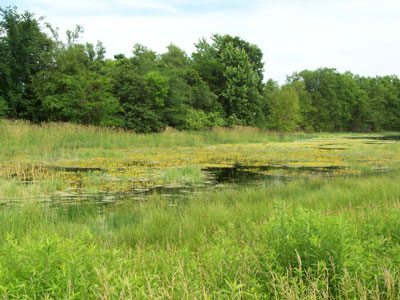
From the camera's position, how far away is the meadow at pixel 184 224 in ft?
7.21

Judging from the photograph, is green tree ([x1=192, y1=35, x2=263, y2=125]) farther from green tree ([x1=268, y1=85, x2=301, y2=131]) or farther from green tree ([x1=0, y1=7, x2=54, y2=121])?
green tree ([x1=0, y1=7, x2=54, y2=121])

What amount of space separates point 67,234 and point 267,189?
538 centimetres

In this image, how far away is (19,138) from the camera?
17.1 m

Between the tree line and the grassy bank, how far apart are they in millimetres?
21329

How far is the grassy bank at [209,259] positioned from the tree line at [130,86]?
2133 centimetres

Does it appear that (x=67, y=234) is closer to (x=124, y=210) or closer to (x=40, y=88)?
(x=124, y=210)

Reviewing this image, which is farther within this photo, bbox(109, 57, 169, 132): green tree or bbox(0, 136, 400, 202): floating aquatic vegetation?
bbox(109, 57, 169, 132): green tree

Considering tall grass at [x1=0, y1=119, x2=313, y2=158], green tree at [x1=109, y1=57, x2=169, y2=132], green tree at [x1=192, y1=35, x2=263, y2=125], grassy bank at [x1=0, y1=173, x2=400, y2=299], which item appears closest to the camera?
grassy bank at [x1=0, y1=173, x2=400, y2=299]

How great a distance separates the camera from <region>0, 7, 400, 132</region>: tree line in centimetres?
2642

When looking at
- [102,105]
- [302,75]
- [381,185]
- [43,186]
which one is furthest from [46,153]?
[302,75]

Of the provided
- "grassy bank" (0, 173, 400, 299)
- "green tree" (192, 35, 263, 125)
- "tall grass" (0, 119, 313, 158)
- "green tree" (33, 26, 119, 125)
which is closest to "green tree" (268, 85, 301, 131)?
Answer: "green tree" (192, 35, 263, 125)

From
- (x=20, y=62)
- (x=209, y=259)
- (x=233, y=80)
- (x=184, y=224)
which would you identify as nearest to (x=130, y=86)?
(x=20, y=62)

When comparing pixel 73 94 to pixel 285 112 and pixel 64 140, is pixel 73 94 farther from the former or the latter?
pixel 285 112

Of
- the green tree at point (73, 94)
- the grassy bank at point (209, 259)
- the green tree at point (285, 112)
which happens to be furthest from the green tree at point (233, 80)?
the grassy bank at point (209, 259)
